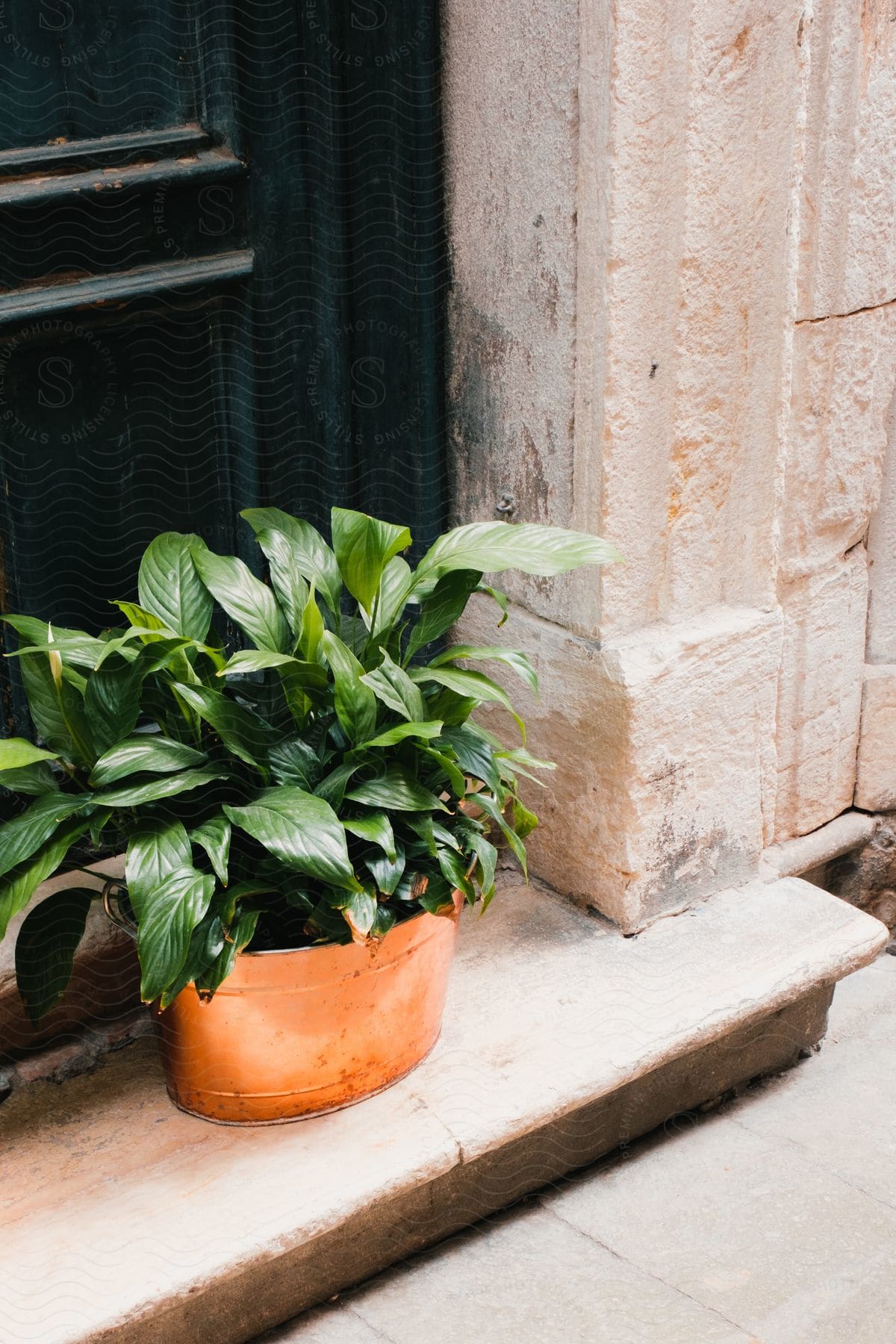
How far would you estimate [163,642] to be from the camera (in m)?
1.62

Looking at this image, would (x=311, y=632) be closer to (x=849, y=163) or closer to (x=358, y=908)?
(x=358, y=908)

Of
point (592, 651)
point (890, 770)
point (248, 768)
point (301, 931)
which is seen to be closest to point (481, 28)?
point (592, 651)

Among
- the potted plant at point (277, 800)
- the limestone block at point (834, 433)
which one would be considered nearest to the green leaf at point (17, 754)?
the potted plant at point (277, 800)

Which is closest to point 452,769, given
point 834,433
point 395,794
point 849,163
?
point 395,794

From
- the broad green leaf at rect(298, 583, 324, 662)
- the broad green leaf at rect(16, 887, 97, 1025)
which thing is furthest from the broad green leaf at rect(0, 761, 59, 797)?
the broad green leaf at rect(298, 583, 324, 662)

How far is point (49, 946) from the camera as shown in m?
1.70

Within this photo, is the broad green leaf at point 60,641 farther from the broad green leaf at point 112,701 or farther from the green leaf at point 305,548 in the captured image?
the green leaf at point 305,548

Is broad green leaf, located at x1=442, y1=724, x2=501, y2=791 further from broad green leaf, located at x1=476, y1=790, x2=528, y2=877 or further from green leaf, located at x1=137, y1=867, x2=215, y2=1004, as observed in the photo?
green leaf, located at x1=137, y1=867, x2=215, y2=1004

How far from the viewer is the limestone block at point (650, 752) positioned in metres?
2.05

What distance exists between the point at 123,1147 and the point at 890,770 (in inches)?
58.7

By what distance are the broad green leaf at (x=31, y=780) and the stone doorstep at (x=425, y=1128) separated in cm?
43

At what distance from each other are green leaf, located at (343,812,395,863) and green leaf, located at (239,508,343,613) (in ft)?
0.97

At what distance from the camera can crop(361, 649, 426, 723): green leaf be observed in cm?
165

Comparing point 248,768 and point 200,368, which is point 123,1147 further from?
point 200,368
